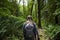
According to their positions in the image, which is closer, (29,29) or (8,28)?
(29,29)

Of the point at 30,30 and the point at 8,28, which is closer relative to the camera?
the point at 30,30

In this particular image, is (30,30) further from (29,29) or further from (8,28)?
(8,28)

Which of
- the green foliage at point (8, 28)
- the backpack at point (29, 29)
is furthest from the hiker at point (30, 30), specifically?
the green foliage at point (8, 28)

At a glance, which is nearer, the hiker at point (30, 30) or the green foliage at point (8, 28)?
the hiker at point (30, 30)

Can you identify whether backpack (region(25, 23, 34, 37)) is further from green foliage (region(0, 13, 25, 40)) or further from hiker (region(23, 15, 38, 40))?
green foliage (region(0, 13, 25, 40))

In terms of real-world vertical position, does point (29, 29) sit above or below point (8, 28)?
above

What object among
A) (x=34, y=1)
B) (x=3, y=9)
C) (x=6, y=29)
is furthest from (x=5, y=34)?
(x=34, y=1)

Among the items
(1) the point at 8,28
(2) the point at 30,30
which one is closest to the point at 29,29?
(2) the point at 30,30

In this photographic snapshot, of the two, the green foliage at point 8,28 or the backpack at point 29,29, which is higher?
the backpack at point 29,29

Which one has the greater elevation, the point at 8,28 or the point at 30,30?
the point at 30,30

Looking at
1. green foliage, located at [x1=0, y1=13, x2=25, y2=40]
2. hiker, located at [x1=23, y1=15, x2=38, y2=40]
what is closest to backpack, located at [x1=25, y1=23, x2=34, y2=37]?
hiker, located at [x1=23, y1=15, x2=38, y2=40]

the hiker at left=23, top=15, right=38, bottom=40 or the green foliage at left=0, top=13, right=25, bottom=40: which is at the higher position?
the hiker at left=23, top=15, right=38, bottom=40

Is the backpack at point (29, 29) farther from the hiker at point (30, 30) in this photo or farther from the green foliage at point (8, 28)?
the green foliage at point (8, 28)

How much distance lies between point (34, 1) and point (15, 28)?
1327 centimetres
